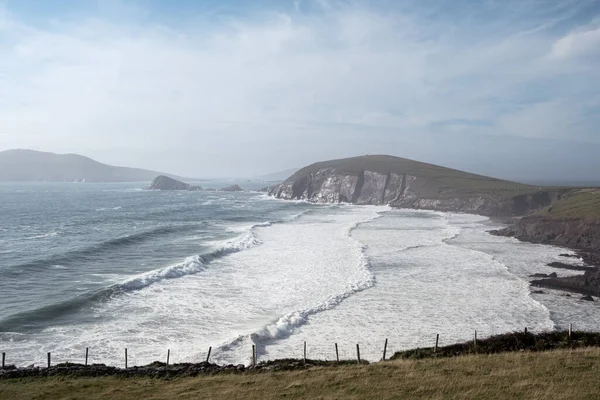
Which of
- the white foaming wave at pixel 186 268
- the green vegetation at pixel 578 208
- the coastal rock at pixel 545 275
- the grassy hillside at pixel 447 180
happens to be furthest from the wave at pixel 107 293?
the grassy hillside at pixel 447 180

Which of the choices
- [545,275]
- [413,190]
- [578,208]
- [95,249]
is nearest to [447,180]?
[413,190]

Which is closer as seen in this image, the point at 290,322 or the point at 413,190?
the point at 290,322

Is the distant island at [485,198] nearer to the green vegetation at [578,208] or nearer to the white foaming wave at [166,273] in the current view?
the green vegetation at [578,208]

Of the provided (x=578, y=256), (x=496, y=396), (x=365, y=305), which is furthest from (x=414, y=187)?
(x=496, y=396)

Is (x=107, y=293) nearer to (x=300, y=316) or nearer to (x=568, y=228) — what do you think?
(x=300, y=316)

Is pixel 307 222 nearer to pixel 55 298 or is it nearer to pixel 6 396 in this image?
pixel 55 298

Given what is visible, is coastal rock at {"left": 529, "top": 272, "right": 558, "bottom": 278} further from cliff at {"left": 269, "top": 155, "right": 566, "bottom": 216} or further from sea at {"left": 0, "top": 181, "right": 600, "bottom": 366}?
cliff at {"left": 269, "top": 155, "right": 566, "bottom": 216}

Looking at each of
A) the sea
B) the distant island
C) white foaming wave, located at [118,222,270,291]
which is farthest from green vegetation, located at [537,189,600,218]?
white foaming wave, located at [118,222,270,291]

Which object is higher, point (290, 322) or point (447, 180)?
point (447, 180)
